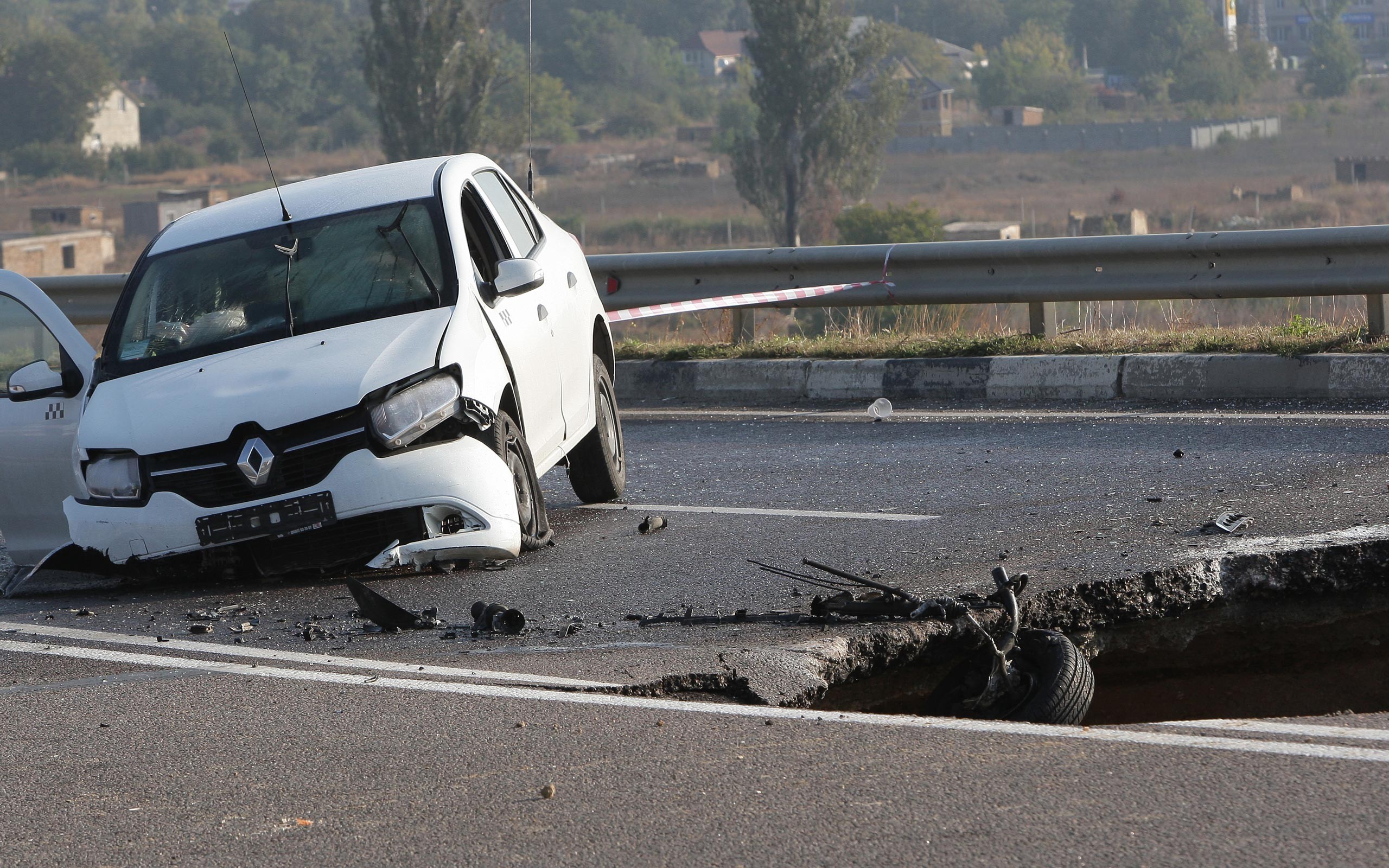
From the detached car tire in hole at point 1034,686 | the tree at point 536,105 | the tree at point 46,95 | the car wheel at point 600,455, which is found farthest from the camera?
the tree at point 46,95

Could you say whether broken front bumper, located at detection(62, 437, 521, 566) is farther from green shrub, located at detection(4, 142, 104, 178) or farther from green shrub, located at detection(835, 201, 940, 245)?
green shrub, located at detection(4, 142, 104, 178)

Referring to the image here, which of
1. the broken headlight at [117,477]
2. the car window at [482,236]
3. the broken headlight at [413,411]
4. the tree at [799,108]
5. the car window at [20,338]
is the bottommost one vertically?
the broken headlight at [117,477]

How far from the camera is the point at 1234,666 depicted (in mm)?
5512

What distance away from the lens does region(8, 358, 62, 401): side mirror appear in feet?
21.4

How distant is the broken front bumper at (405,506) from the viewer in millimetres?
5758

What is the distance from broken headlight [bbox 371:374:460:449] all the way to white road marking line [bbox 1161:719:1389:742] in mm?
2979

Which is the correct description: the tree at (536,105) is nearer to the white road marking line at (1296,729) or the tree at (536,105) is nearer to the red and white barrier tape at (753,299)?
the red and white barrier tape at (753,299)

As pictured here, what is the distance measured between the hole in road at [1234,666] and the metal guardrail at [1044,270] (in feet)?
15.2

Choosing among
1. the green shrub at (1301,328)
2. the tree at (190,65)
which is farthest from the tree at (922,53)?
the green shrub at (1301,328)

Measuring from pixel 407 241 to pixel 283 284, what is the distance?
0.56 meters

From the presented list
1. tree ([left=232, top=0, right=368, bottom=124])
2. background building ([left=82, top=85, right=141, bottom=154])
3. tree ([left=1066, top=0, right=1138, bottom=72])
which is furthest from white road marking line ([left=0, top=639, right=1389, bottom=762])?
tree ([left=1066, top=0, right=1138, bottom=72])

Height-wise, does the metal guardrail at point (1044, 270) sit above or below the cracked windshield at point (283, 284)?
below

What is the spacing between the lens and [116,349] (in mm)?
6574

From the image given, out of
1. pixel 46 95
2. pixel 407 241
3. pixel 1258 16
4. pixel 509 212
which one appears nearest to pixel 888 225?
pixel 509 212
